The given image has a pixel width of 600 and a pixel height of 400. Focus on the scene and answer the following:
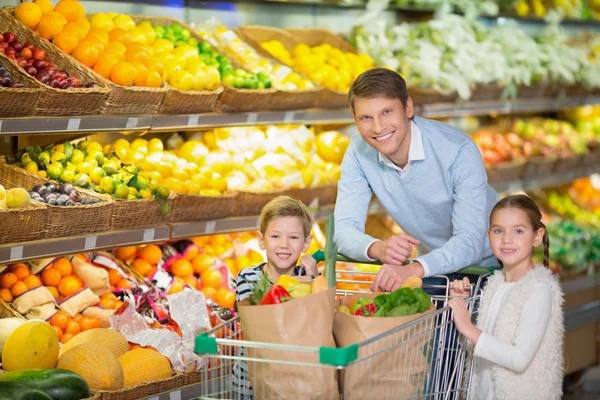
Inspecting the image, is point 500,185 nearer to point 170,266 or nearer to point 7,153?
point 170,266

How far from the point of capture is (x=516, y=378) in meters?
2.72

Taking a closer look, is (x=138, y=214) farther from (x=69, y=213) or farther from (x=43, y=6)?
(x=43, y=6)

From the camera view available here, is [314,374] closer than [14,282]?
Yes

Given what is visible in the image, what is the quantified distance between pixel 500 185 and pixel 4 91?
3.76 meters

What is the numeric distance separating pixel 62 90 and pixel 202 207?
0.95m

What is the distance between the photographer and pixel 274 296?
7.39 feet

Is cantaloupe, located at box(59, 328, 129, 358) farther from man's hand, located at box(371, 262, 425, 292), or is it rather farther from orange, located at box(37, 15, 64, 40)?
orange, located at box(37, 15, 64, 40)

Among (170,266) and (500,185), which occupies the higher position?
(500,185)

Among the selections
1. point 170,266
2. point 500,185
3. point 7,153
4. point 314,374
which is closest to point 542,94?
point 500,185

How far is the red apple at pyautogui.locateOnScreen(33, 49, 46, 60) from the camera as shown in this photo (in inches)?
153

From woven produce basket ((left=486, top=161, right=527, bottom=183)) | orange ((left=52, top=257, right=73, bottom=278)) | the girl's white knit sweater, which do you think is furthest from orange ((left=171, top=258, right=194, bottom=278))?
woven produce basket ((left=486, top=161, right=527, bottom=183))

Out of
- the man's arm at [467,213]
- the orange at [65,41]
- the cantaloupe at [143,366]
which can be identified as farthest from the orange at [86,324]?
the man's arm at [467,213]

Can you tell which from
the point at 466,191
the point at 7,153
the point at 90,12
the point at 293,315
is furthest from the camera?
the point at 90,12

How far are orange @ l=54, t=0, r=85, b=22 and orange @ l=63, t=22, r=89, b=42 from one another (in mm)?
89
